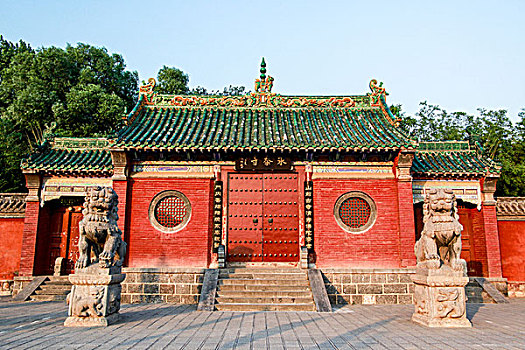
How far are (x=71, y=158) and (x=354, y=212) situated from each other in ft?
31.1

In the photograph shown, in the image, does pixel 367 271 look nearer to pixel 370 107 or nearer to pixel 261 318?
pixel 261 318

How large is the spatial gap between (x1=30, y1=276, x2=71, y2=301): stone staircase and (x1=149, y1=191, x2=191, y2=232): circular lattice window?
10.9 ft

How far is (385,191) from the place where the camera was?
37.9 ft

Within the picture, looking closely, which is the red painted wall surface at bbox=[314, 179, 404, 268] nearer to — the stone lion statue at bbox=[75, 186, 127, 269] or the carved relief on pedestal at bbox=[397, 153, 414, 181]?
the carved relief on pedestal at bbox=[397, 153, 414, 181]

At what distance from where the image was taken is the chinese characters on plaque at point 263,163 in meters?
11.6

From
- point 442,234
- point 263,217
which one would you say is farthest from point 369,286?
point 442,234

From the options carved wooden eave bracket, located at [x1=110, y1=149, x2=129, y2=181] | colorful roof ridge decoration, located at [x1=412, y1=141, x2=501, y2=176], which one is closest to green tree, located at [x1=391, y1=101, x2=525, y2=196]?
colorful roof ridge decoration, located at [x1=412, y1=141, x2=501, y2=176]

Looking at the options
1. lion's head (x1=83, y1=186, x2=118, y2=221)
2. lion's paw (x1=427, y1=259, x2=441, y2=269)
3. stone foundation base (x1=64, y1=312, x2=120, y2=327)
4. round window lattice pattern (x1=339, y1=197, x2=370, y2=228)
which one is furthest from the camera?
round window lattice pattern (x1=339, y1=197, x2=370, y2=228)

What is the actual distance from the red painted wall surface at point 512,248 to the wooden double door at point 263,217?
7132mm

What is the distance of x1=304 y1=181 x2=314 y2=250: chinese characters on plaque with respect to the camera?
11188 mm

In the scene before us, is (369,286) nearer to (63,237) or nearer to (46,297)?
(46,297)

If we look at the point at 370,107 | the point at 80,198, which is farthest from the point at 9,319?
the point at 370,107

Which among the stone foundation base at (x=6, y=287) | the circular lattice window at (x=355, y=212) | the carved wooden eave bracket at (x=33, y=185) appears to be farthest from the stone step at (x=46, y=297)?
the circular lattice window at (x=355, y=212)

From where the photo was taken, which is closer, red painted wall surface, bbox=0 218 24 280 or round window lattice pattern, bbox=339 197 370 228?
round window lattice pattern, bbox=339 197 370 228
